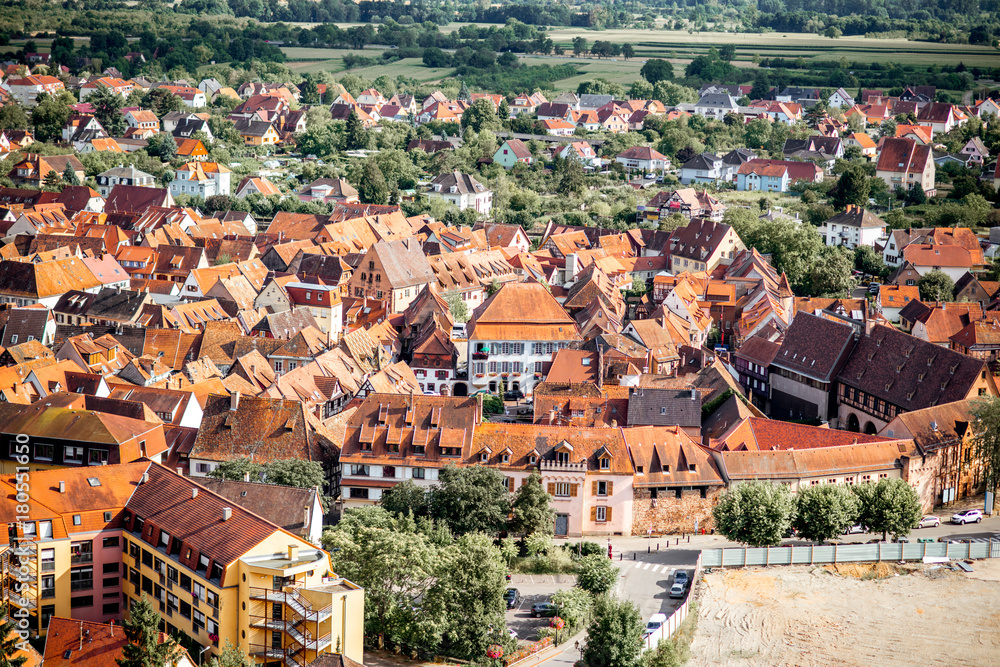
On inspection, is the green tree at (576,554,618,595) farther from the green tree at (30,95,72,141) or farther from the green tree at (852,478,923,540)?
the green tree at (30,95,72,141)

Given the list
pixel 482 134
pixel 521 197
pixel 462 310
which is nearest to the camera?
pixel 462 310

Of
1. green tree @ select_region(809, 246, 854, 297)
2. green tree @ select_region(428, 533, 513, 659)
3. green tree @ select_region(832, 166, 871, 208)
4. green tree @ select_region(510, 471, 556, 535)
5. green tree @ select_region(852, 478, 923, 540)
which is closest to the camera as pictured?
green tree @ select_region(428, 533, 513, 659)

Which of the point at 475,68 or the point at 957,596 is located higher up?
the point at 475,68

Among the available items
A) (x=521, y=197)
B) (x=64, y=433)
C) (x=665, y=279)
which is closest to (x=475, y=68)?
(x=521, y=197)

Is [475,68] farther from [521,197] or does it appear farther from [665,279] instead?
[665,279]

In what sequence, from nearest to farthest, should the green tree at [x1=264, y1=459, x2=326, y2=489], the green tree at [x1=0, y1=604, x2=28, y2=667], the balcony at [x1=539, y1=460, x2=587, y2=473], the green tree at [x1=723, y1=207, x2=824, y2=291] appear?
the green tree at [x1=0, y1=604, x2=28, y2=667] → the green tree at [x1=264, y1=459, x2=326, y2=489] → the balcony at [x1=539, y1=460, x2=587, y2=473] → the green tree at [x1=723, y1=207, x2=824, y2=291]

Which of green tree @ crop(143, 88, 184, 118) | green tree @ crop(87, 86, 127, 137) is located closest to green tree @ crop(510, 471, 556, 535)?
green tree @ crop(87, 86, 127, 137)

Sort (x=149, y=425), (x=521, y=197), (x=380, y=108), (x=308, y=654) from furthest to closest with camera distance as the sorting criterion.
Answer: (x=380, y=108) < (x=521, y=197) < (x=149, y=425) < (x=308, y=654)
